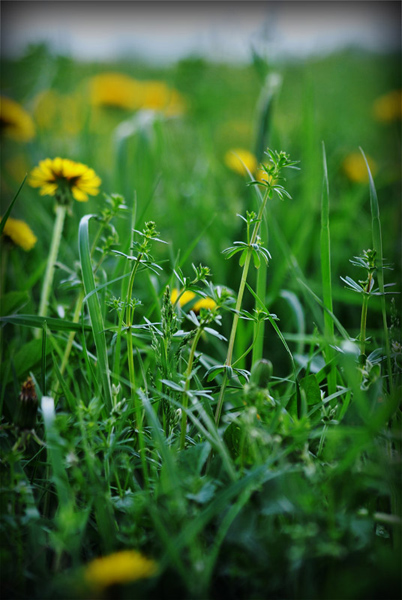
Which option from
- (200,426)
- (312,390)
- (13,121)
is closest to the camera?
(200,426)

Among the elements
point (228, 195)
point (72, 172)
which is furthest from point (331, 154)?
point (72, 172)

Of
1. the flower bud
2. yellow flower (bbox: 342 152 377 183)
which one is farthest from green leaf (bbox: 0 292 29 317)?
yellow flower (bbox: 342 152 377 183)

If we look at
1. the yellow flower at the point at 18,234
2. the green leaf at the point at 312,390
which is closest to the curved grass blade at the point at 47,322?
the yellow flower at the point at 18,234

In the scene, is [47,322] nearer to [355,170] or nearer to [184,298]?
[184,298]

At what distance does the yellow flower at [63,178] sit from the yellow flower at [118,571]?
61 centimetres

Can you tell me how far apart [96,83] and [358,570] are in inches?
102

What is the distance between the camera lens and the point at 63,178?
87cm

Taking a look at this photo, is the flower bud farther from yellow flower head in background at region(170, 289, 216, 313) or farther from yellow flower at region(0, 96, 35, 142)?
yellow flower at region(0, 96, 35, 142)

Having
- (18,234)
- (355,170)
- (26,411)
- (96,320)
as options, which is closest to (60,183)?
(18,234)

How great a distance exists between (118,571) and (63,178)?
0.65 metres

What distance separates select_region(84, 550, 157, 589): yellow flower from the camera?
418 millimetres

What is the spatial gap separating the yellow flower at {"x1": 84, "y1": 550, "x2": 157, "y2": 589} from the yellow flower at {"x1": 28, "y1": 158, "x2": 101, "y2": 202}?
0.61 metres

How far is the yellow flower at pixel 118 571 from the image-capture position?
42cm

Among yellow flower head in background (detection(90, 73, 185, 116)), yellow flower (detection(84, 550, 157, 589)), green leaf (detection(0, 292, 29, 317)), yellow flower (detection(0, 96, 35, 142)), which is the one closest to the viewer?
yellow flower (detection(84, 550, 157, 589))
